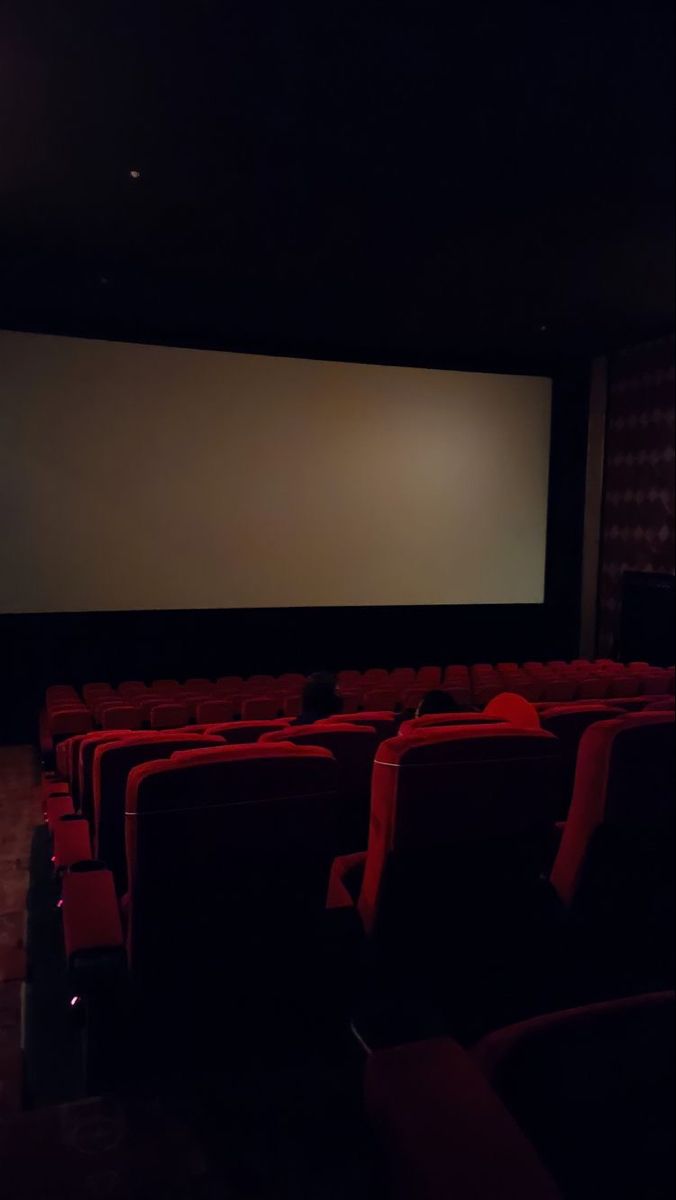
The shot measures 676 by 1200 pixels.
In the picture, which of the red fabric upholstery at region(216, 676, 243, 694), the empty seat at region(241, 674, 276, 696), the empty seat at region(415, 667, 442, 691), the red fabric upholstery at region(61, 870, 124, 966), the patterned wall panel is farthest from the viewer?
the patterned wall panel

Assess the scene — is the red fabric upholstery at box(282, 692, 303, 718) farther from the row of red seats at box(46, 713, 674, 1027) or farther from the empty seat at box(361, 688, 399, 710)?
the row of red seats at box(46, 713, 674, 1027)

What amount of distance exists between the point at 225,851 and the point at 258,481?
7.52 m

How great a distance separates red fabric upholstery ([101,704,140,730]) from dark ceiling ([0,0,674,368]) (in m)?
3.39

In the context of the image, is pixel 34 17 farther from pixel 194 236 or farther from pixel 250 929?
pixel 250 929

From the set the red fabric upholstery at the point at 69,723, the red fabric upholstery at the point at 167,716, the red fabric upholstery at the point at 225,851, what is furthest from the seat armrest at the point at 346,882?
the red fabric upholstery at the point at 69,723

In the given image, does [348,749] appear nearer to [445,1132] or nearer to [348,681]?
[445,1132]

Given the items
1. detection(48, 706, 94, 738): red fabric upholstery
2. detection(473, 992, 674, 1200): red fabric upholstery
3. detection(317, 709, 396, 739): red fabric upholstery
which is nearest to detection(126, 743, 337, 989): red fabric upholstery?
detection(473, 992, 674, 1200): red fabric upholstery

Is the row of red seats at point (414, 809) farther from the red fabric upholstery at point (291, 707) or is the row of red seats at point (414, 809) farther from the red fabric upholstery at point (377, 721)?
the red fabric upholstery at point (291, 707)

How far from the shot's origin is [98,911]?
1.78 metres

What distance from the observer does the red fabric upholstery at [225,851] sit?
5.00 ft

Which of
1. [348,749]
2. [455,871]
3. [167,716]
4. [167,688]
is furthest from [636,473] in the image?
[455,871]

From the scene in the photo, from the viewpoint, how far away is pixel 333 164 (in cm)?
498

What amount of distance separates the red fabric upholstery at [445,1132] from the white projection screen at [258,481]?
7922 millimetres

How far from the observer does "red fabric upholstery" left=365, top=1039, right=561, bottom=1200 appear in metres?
0.73
